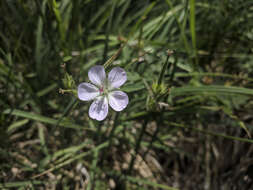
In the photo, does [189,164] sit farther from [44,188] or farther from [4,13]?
[4,13]

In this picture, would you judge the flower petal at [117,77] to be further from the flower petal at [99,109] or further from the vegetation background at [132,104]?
the vegetation background at [132,104]

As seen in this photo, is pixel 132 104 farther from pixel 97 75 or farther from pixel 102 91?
pixel 97 75

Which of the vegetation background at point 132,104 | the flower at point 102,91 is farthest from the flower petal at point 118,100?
the vegetation background at point 132,104

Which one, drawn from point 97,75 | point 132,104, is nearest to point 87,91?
point 97,75

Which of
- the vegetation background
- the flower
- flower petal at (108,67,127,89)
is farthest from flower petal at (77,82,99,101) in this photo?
the vegetation background

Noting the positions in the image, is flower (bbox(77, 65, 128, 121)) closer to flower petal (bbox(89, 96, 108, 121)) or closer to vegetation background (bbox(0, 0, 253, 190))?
flower petal (bbox(89, 96, 108, 121))

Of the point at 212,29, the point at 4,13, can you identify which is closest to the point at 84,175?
the point at 4,13
